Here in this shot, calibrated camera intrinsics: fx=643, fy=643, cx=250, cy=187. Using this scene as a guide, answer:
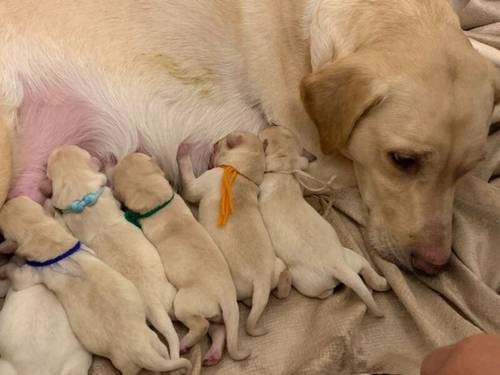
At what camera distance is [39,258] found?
1707 mm

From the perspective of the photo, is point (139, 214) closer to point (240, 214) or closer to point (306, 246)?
point (240, 214)

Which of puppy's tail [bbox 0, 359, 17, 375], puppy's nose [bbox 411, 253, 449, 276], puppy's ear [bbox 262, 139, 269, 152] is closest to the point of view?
puppy's tail [bbox 0, 359, 17, 375]

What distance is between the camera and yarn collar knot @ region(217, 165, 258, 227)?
188 centimetres

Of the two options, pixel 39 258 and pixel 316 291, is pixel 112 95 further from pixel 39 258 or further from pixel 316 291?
pixel 316 291

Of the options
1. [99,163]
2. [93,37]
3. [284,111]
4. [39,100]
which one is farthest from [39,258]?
[284,111]

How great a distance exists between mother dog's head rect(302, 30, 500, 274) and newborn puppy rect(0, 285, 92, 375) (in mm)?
917

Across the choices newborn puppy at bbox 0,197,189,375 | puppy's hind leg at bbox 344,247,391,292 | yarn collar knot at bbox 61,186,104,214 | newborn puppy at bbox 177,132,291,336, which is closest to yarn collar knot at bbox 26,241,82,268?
newborn puppy at bbox 0,197,189,375

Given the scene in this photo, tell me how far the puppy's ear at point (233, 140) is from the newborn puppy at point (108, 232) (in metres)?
0.42

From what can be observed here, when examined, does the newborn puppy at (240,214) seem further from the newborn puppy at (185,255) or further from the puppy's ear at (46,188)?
the puppy's ear at (46,188)

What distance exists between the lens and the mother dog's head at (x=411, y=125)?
70.7 inches

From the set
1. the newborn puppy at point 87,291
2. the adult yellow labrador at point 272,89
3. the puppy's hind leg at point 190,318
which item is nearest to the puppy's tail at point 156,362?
the newborn puppy at point 87,291

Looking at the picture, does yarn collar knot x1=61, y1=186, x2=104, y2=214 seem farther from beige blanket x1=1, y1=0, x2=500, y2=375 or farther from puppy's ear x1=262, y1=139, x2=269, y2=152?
puppy's ear x1=262, y1=139, x2=269, y2=152

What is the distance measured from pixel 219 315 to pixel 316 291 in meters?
0.33

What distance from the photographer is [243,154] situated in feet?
6.67
